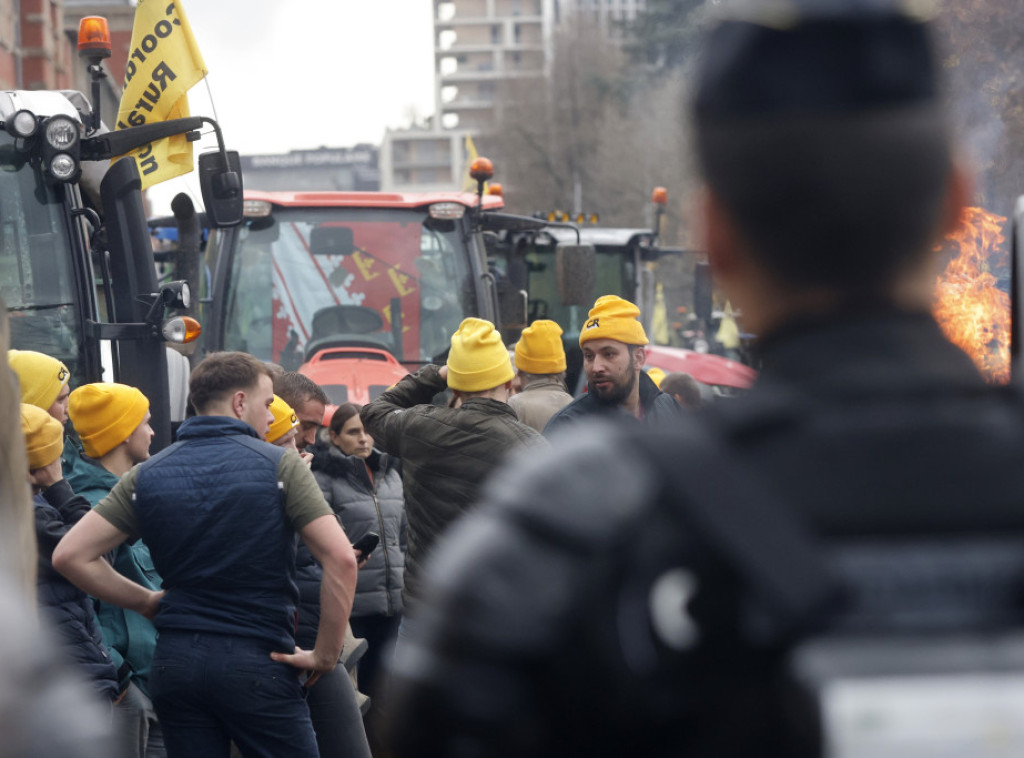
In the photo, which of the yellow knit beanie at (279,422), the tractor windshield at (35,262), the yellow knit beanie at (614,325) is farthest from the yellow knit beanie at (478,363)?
the tractor windshield at (35,262)

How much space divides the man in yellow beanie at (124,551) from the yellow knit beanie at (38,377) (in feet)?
0.48

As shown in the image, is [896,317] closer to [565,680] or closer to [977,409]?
Result: [977,409]

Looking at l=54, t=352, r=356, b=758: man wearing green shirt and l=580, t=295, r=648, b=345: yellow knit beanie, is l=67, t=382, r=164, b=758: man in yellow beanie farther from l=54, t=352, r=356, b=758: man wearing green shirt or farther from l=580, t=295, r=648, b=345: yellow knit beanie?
l=580, t=295, r=648, b=345: yellow knit beanie

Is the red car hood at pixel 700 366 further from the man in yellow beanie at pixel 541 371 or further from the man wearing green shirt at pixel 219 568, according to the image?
the man wearing green shirt at pixel 219 568

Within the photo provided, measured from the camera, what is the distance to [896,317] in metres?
1.38

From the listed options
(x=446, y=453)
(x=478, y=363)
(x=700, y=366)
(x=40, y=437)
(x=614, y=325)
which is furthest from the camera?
(x=700, y=366)

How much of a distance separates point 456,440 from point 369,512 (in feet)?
4.81

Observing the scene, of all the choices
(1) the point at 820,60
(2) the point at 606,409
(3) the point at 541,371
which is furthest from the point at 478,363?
(1) the point at 820,60

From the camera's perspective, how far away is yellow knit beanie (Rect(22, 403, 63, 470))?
4.52 metres

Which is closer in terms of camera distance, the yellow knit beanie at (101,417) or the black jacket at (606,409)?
the yellow knit beanie at (101,417)

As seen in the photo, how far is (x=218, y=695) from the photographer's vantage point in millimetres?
4227

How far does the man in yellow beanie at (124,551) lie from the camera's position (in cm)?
475

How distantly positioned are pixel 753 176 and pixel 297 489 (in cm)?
306

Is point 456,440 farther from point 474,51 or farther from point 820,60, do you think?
point 474,51
